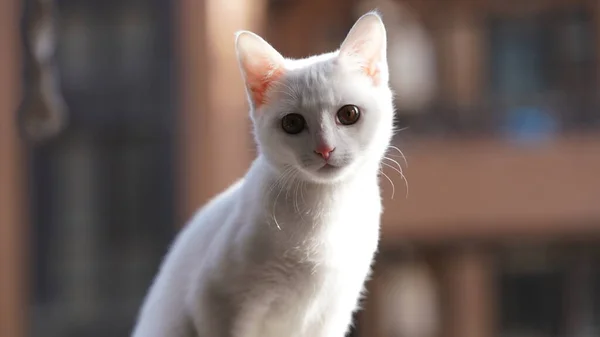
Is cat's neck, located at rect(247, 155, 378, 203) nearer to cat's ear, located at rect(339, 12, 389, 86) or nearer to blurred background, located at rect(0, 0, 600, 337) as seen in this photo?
cat's ear, located at rect(339, 12, 389, 86)

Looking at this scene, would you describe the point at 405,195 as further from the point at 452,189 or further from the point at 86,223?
the point at 86,223

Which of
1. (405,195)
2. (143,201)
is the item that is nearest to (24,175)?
(143,201)

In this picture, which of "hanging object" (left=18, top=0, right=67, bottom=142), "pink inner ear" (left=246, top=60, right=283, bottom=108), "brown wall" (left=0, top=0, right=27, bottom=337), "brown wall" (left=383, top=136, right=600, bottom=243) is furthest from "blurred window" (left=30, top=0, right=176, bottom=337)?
"pink inner ear" (left=246, top=60, right=283, bottom=108)

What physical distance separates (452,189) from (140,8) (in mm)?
1238

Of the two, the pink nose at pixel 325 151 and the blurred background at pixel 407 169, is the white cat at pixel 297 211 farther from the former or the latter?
the blurred background at pixel 407 169

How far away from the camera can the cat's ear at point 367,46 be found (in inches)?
26.9

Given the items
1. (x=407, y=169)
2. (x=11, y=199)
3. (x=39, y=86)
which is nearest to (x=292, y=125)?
(x=39, y=86)

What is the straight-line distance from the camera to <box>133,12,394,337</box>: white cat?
26.0 inches

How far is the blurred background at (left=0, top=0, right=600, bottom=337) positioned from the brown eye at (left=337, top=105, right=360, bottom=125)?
1.76m

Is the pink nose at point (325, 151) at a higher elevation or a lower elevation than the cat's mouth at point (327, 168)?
higher

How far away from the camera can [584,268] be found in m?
2.88

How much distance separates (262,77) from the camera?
0.71 meters

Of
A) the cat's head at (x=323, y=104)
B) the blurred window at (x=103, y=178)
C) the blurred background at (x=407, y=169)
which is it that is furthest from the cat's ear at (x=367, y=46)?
the blurred window at (x=103, y=178)

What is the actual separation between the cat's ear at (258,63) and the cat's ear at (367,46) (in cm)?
6
